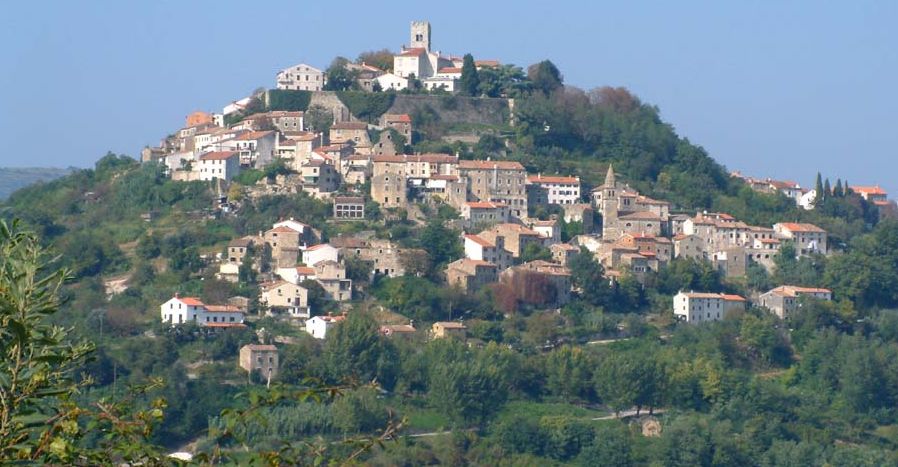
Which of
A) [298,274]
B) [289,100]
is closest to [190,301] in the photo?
[298,274]

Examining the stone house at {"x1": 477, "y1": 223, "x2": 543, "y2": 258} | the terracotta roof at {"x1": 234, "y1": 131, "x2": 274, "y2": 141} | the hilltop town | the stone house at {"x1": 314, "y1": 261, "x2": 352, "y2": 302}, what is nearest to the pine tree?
the hilltop town

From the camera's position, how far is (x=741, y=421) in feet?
148

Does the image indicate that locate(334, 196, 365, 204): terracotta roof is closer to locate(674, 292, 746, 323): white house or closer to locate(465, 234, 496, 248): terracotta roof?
locate(465, 234, 496, 248): terracotta roof

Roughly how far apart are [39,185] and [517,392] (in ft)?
75.5

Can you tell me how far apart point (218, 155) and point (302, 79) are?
689 cm

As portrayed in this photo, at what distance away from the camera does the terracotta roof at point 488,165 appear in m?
53.5

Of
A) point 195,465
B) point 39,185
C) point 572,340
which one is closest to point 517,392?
point 572,340

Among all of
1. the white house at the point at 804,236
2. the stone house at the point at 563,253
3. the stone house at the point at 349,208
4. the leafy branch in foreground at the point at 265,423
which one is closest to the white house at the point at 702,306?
the stone house at the point at 563,253

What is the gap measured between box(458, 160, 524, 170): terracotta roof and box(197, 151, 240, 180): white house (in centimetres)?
652

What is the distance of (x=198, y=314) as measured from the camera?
45812 mm

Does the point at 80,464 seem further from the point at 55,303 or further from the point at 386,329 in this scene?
the point at 386,329

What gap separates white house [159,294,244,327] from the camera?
45.8 meters

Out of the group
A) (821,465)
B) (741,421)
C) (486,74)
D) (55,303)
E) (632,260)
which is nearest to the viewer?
(55,303)

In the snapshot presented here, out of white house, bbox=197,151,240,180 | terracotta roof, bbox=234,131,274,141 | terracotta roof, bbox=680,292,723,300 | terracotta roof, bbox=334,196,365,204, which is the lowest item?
terracotta roof, bbox=680,292,723,300
